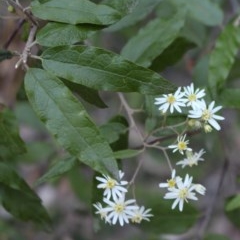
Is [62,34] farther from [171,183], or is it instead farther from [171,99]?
[171,183]

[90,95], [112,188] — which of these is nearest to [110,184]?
[112,188]

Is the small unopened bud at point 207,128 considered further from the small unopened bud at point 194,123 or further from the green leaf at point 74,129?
the green leaf at point 74,129

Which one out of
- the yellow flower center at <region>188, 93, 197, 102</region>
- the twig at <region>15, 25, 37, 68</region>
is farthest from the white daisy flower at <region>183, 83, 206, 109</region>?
the twig at <region>15, 25, 37, 68</region>

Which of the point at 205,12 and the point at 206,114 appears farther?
the point at 205,12

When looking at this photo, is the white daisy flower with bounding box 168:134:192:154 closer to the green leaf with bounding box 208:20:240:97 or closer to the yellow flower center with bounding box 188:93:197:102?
the yellow flower center with bounding box 188:93:197:102

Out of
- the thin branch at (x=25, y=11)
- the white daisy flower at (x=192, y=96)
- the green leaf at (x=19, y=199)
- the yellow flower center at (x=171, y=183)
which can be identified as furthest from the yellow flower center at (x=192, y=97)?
the green leaf at (x=19, y=199)

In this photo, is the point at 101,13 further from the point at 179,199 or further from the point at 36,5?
the point at 179,199

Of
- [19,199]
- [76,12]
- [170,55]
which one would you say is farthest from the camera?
[170,55]
